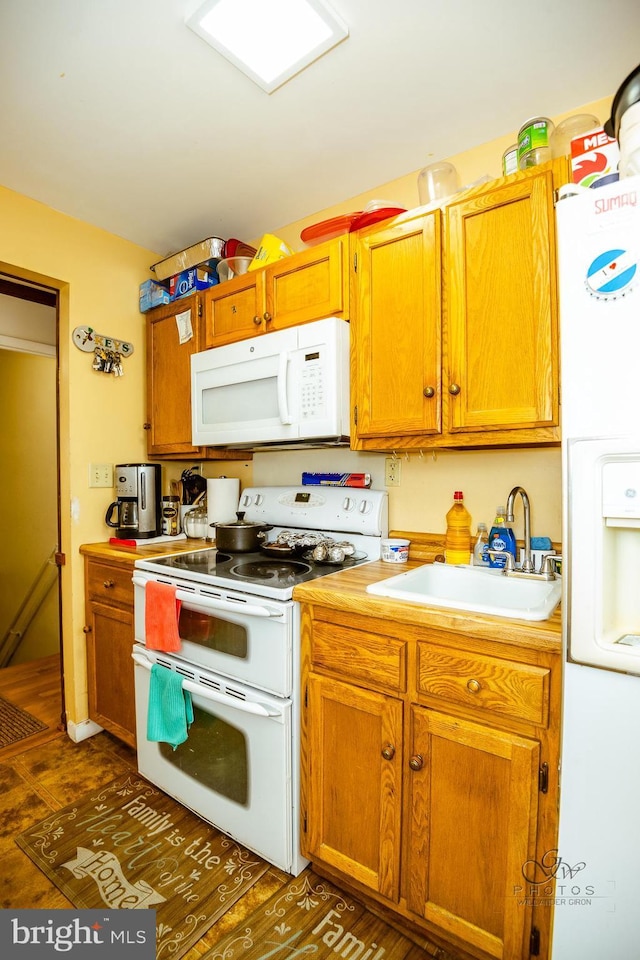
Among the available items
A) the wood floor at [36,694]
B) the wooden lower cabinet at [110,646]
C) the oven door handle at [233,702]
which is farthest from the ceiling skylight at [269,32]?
the wood floor at [36,694]

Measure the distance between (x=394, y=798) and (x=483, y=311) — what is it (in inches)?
55.2

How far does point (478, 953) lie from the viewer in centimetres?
114

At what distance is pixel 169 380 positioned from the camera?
2.41 m

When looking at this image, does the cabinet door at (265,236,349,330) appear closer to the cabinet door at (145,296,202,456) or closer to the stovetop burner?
the cabinet door at (145,296,202,456)

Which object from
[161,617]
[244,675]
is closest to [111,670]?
[161,617]

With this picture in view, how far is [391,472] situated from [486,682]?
3.26 ft

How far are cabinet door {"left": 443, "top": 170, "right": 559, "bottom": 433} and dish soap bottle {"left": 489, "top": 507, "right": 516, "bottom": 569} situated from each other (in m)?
0.39

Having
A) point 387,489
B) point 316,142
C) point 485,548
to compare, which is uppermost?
point 316,142

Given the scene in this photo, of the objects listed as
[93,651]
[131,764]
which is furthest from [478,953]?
[93,651]

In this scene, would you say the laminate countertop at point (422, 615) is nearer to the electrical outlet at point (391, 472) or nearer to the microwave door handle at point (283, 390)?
the electrical outlet at point (391, 472)

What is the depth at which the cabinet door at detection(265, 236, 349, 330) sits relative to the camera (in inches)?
67.2

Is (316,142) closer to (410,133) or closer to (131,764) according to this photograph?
(410,133)

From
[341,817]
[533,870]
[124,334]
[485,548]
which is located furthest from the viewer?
[124,334]

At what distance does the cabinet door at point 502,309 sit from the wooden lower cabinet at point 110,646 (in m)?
1.56
